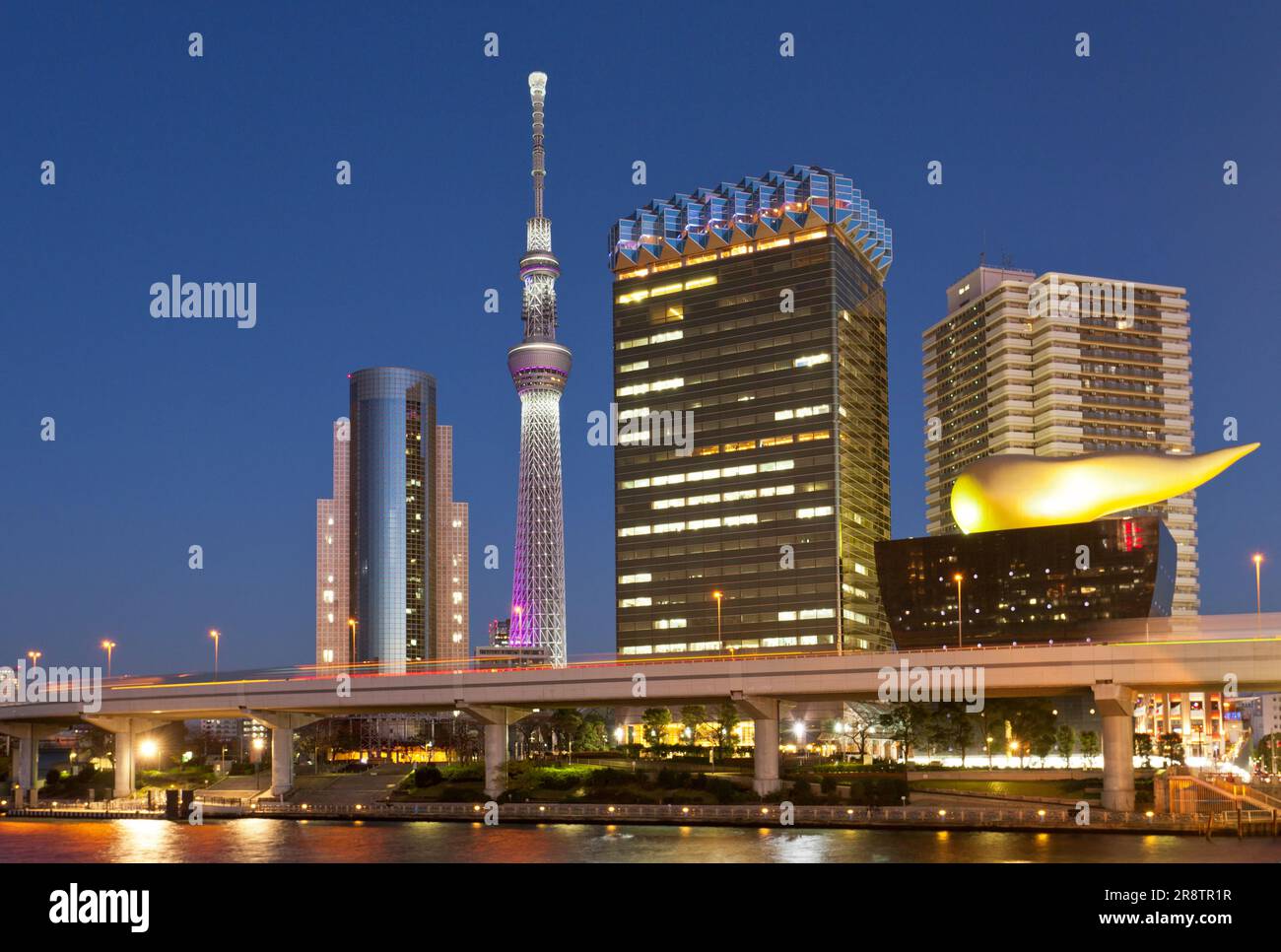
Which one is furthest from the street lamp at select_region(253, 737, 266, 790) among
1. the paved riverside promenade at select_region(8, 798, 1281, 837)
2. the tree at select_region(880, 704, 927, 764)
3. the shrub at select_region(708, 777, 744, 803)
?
the tree at select_region(880, 704, 927, 764)

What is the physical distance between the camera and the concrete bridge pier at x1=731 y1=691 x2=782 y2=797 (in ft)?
277

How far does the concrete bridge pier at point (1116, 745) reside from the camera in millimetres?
74062

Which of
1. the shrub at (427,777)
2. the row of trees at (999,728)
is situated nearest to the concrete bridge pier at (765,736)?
the shrub at (427,777)

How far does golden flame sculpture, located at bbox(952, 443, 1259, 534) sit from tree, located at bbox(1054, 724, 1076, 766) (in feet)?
61.6

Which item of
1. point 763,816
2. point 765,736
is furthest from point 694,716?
point 763,816

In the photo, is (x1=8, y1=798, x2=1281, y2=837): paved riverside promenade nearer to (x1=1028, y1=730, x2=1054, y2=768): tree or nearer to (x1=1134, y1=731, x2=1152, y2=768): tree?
(x1=1028, y1=730, x2=1054, y2=768): tree

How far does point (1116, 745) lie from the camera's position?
75.1m

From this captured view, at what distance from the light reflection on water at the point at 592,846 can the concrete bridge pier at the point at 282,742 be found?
15.7 m

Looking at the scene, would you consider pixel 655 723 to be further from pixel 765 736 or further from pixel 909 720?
pixel 765 736

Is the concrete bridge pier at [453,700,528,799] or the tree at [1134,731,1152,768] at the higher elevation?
the concrete bridge pier at [453,700,528,799]

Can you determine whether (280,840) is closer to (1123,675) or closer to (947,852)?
(947,852)

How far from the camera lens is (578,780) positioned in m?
94.1

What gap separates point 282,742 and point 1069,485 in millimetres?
65662
